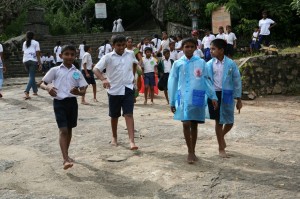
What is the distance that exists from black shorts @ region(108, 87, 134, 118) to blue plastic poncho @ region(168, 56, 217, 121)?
0.95 metres

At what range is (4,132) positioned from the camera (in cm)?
807

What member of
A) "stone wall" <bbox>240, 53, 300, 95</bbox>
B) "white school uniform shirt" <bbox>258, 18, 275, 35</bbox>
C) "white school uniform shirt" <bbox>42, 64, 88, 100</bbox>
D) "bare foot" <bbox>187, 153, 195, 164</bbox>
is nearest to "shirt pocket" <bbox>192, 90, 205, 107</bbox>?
"bare foot" <bbox>187, 153, 195, 164</bbox>

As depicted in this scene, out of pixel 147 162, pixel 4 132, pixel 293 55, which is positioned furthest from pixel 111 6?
pixel 147 162

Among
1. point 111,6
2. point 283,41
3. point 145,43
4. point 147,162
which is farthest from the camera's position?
point 111,6

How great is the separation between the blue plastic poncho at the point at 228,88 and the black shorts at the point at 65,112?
1.82 m

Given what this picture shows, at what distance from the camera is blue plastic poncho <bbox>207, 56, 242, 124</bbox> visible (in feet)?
18.9

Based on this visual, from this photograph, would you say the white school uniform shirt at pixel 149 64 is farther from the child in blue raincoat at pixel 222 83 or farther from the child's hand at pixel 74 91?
the child's hand at pixel 74 91

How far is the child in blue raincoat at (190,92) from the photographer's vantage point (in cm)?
548

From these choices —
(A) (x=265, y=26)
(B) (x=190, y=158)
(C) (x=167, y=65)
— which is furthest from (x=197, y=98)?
(A) (x=265, y=26)

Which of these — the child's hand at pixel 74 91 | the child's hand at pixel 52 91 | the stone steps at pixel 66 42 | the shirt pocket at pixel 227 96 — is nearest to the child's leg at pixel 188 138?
the shirt pocket at pixel 227 96

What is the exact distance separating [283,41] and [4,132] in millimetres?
13912

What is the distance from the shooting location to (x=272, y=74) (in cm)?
1252

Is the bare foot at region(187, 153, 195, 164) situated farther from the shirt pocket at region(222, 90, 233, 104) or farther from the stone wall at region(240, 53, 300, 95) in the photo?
the stone wall at region(240, 53, 300, 95)

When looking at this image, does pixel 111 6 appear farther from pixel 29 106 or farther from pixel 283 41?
pixel 29 106
